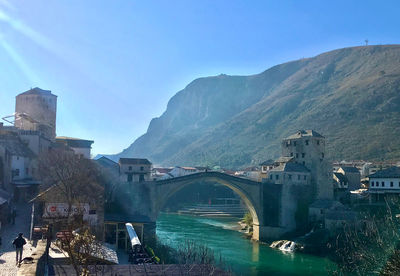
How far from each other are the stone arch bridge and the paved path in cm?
1607

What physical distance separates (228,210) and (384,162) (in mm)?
32613

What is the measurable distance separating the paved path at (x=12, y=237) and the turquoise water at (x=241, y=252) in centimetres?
1408

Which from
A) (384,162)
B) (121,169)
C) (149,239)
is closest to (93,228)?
(149,239)

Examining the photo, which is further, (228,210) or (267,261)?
(228,210)

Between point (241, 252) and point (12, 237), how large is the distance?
87.3 feet

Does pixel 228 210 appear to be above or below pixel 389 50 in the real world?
below

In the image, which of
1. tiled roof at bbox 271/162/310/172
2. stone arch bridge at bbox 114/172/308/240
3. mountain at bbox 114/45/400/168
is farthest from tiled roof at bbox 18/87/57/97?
mountain at bbox 114/45/400/168

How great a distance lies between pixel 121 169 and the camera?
179 ft

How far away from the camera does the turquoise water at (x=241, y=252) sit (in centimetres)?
3675

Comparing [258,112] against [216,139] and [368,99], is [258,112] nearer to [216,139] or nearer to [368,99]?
[216,139]

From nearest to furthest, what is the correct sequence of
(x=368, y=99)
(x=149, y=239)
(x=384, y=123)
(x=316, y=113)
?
1. (x=149, y=239)
2. (x=384, y=123)
3. (x=368, y=99)
4. (x=316, y=113)

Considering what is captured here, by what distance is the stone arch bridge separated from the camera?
48.7 m

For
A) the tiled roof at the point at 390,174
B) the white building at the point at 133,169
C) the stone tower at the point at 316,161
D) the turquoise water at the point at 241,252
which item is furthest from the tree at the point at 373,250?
the white building at the point at 133,169

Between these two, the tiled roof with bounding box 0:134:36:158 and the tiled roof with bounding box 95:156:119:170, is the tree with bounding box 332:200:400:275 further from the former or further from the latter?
the tiled roof with bounding box 0:134:36:158
